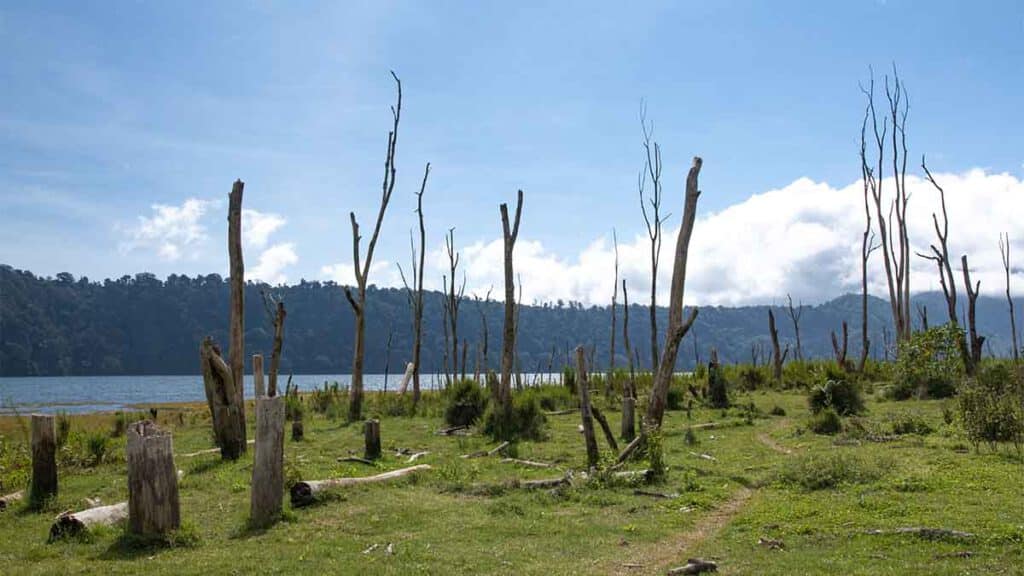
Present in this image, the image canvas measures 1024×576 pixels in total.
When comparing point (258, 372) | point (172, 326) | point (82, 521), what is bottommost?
point (82, 521)

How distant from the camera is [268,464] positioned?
9430mm

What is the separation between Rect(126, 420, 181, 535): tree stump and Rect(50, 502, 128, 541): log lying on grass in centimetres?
70

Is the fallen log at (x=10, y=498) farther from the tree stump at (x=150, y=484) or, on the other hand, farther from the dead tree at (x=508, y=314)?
the dead tree at (x=508, y=314)

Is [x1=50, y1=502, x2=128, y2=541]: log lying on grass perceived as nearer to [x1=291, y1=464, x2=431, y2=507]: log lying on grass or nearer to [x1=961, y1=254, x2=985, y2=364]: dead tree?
[x1=291, y1=464, x2=431, y2=507]: log lying on grass

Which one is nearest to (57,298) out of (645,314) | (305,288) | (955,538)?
(305,288)

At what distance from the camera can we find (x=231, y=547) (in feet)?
27.3

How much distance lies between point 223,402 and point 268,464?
5690mm

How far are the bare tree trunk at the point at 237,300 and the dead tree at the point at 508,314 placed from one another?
5638 mm

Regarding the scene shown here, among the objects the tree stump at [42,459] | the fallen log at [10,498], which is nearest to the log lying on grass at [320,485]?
the tree stump at [42,459]

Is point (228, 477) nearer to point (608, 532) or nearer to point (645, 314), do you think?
point (608, 532)

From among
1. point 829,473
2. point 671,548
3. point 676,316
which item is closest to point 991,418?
point 829,473

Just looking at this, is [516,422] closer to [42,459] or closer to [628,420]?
[628,420]

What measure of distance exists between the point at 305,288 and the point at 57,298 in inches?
1578

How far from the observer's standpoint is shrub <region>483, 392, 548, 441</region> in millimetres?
17422
